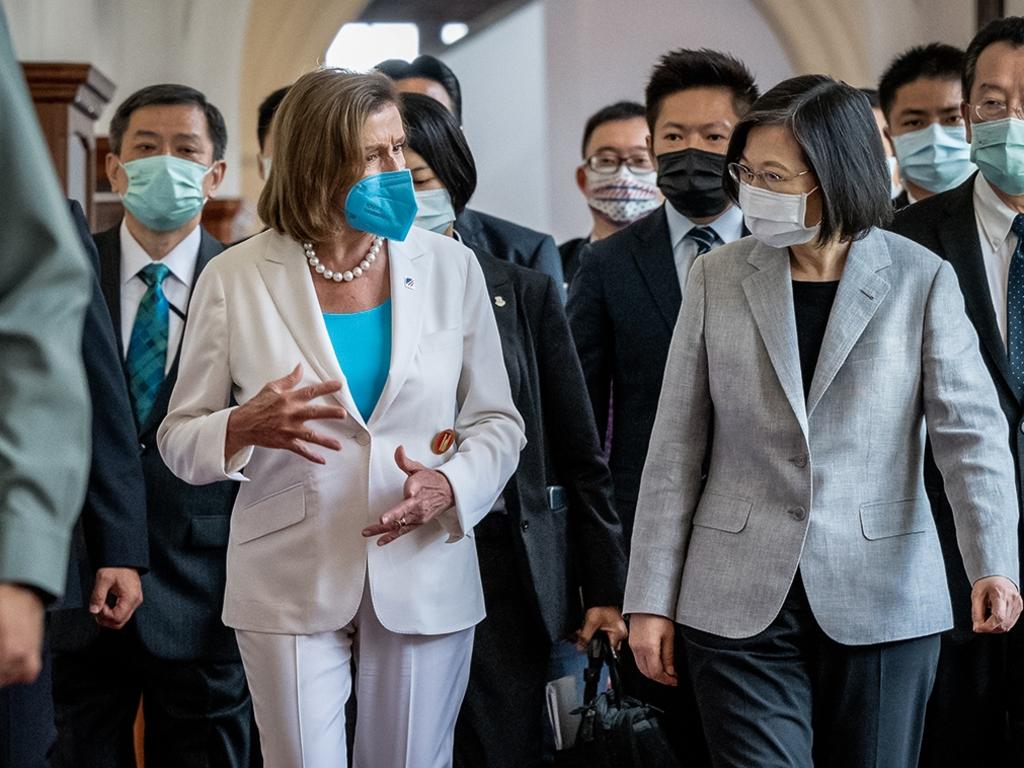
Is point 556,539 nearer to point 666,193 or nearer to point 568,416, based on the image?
point 568,416

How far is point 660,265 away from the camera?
4324 millimetres

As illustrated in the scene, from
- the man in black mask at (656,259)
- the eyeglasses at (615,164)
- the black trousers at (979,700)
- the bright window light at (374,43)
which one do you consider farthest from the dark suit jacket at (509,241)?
the bright window light at (374,43)

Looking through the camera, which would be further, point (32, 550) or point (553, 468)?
point (553, 468)

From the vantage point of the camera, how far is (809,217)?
3.13m

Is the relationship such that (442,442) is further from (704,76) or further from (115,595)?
(704,76)

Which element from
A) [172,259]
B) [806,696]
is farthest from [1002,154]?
[172,259]

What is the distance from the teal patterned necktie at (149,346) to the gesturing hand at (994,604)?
6.86 ft

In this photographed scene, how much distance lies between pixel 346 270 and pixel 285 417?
1.37 ft

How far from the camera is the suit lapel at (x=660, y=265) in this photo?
4.26 metres

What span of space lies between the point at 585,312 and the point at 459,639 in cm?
140

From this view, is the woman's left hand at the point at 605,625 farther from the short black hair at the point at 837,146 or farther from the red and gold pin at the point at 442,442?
the short black hair at the point at 837,146

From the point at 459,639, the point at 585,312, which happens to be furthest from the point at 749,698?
the point at 585,312

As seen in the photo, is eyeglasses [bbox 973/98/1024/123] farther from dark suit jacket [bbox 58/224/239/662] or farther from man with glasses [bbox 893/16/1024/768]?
dark suit jacket [bbox 58/224/239/662]

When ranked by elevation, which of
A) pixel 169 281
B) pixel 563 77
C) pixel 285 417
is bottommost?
pixel 285 417
